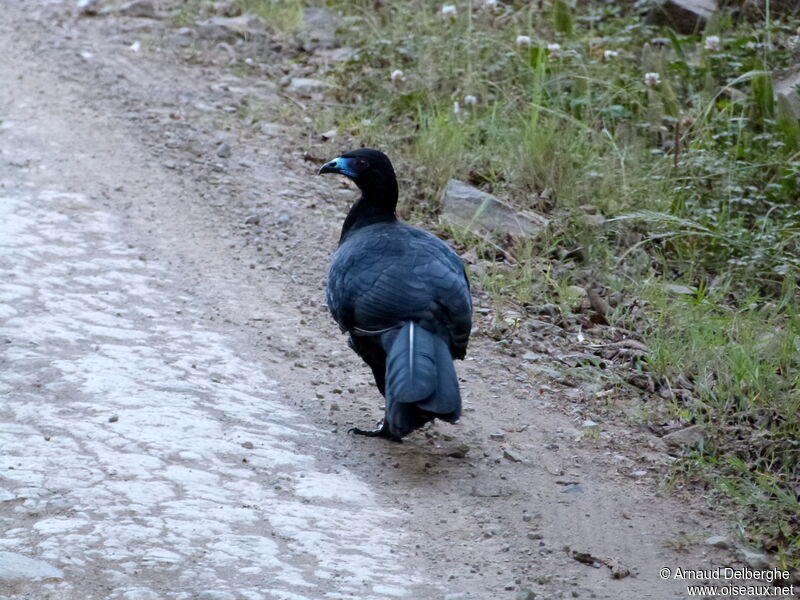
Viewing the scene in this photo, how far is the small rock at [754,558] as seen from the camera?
407 centimetres

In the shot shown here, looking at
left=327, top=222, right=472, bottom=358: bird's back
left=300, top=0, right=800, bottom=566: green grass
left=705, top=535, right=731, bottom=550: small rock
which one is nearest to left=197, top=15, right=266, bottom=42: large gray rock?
left=300, top=0, right=800, bottom=566: green grass

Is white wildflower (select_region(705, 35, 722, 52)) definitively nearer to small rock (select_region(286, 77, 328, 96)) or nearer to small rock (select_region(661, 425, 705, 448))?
small rock (select_region(286, 77, 328, 96))

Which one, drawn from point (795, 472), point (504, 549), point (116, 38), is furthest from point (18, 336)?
point (116, 38)

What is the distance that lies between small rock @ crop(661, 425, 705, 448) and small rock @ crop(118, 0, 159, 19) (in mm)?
7181

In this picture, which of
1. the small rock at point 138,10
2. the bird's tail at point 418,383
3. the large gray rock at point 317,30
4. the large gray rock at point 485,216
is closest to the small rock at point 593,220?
the large gray rock at point 485,216

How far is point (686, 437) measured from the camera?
201 inches

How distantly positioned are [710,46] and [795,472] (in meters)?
4.66

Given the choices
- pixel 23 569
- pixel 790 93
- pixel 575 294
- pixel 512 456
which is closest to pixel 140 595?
pixel 23 569

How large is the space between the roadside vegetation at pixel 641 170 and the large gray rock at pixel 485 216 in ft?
0.35

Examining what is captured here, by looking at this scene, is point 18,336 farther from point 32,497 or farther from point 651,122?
point 651,122

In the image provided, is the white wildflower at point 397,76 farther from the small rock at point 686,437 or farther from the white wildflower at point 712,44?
the small rock at point 686,437

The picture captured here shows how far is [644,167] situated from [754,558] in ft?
13.5

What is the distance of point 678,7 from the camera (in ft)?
31.9

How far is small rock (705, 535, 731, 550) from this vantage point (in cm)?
420
